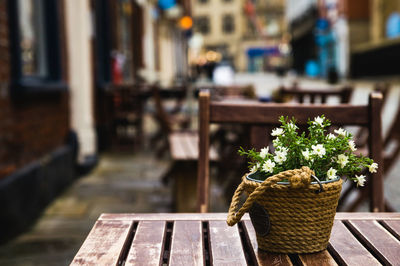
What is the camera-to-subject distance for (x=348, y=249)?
1389mm

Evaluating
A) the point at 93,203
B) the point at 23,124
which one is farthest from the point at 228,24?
the point at 23,124

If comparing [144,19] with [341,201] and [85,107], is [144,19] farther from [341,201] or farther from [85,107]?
[341,201]

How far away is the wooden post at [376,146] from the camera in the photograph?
2.12 m

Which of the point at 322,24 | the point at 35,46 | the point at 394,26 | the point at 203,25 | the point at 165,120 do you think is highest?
the point at 203,25

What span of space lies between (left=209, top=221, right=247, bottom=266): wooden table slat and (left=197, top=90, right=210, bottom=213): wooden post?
0.63m

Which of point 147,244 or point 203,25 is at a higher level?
point 203,25

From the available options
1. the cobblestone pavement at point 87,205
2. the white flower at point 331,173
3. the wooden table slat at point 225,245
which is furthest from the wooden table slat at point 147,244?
the cobblestone pavement at point 87,205

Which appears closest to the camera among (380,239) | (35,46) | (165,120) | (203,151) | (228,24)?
(380,239)

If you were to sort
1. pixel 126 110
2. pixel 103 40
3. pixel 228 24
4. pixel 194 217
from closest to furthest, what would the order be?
pixel 194 217 → pixel 126 110 → pixel 103 40 → pixel 228 24

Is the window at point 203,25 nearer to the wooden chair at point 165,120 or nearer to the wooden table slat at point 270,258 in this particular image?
the wooden chair at point 165,120

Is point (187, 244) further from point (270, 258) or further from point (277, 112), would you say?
point (277, 112)

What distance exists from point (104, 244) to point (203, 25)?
63194 millimetres

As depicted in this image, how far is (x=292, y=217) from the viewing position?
131cm

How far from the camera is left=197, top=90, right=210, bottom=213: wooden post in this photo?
2219mm
